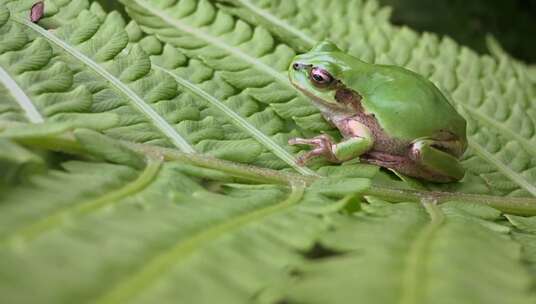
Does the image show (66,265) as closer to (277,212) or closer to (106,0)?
(277,212)

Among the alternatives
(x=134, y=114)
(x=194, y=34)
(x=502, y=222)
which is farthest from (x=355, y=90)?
(x=134, y=114)

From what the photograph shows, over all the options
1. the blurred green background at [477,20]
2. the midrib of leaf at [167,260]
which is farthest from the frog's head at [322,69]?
the blurred green background at [477,20]

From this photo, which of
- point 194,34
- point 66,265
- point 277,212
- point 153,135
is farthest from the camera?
point 194,34

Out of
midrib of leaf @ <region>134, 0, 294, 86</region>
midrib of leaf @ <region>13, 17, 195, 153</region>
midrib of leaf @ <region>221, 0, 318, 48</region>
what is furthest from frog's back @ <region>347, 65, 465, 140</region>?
midrib of leaf @ <region>13, 17, 195, 153</region>

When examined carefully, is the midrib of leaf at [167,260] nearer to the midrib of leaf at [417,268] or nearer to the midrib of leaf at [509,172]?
the midrib of leaf at [417,268]

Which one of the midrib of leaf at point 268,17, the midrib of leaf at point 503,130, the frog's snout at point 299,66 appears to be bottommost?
the midrib of leaf at point 503,130

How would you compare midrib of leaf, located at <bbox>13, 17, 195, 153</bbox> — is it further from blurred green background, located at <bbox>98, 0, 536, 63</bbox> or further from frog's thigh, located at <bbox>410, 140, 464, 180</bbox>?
blurred green background, located at <bbox>98, 0, 536, 63</bbox>
